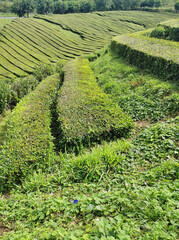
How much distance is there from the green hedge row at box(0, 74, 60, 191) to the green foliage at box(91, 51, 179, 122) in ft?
13.8

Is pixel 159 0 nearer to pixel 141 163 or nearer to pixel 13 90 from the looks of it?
pixel 13 90

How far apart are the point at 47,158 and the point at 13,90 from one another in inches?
453

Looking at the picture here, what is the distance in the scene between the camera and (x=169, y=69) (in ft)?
30.3

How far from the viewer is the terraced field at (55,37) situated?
111 ft

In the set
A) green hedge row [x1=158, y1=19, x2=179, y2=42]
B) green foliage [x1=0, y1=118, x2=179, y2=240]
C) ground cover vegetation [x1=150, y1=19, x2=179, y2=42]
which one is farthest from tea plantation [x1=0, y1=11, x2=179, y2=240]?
ground cover vegetation [x1=150, y1=19, x2=179, y2=42]

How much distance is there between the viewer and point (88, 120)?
22.8ft

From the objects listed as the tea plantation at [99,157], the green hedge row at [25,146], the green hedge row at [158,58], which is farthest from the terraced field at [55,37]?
the green hedge row at [25,146]

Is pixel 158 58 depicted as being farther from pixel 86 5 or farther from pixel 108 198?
pixel 86 5

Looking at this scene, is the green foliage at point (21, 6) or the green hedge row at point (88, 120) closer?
the green hedge row at point (88, 120)

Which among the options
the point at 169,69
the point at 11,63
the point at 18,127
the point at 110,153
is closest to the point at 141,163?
→ the point at 110,153

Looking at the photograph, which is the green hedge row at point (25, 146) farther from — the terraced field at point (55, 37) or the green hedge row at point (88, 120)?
the terraced field at point (55, 37)

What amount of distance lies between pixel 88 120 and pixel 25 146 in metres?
2.62

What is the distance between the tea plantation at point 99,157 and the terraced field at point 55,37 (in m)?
22.8

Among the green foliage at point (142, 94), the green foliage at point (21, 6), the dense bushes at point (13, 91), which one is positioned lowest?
the dense bushes at point (13, 91)
